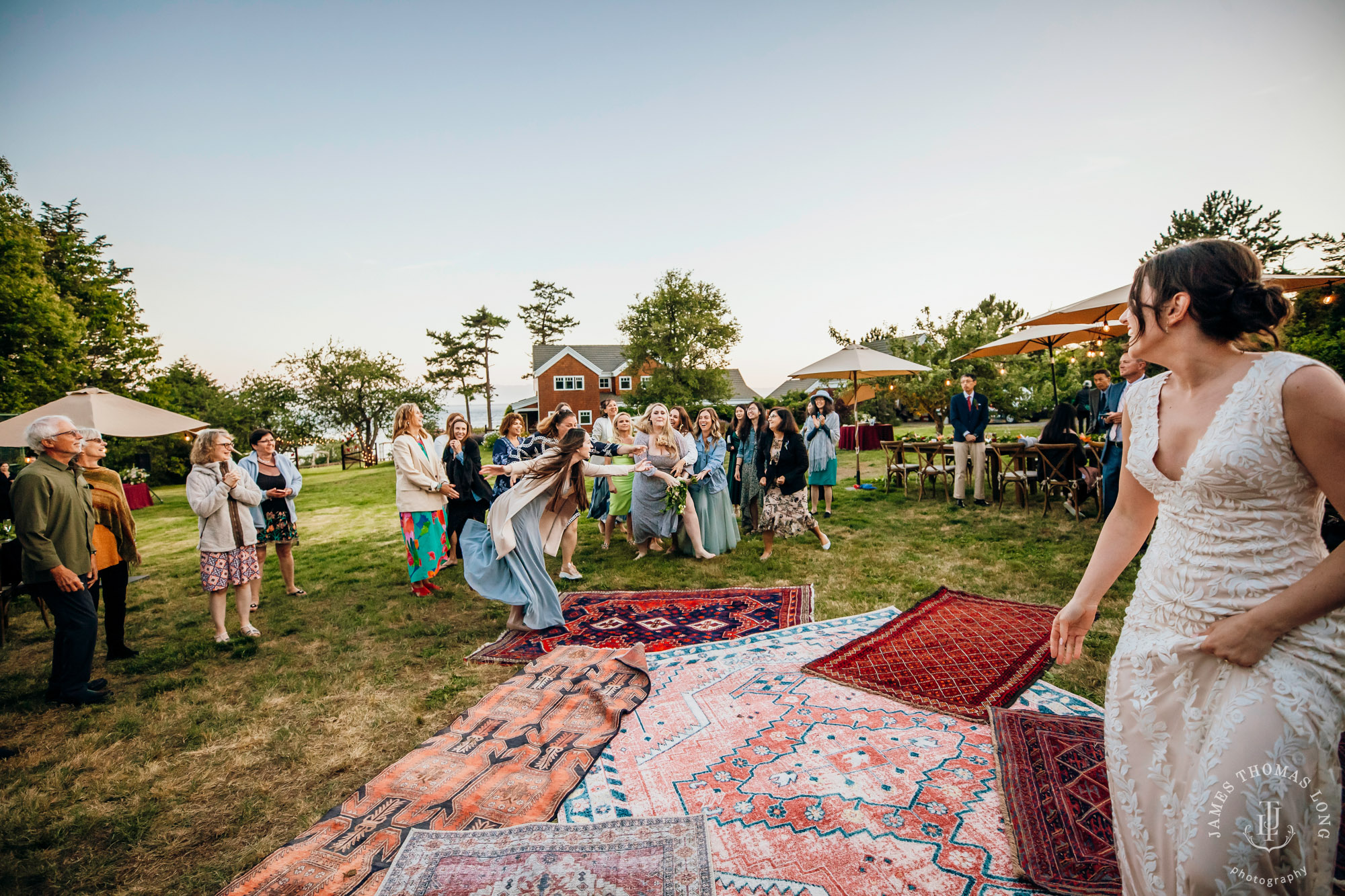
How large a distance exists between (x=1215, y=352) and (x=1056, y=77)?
1137 centimetres

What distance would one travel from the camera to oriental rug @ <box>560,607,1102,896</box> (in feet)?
7.59

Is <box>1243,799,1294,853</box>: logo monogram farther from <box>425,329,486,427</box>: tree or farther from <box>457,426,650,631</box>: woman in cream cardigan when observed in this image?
<box>425,329,486,427</box>: tree

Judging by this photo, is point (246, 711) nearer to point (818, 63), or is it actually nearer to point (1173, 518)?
point (1173, 518)

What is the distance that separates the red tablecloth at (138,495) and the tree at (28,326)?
11.9ft

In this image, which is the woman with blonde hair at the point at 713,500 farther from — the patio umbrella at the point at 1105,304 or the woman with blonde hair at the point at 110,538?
the woman with blonde hair at the point at 110,538

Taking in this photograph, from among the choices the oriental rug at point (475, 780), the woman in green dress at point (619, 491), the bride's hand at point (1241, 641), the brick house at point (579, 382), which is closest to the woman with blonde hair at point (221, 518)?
the oriental rug at point (475, 780)

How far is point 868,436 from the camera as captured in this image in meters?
23.8

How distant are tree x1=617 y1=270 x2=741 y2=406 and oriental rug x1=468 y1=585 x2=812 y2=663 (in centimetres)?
3630

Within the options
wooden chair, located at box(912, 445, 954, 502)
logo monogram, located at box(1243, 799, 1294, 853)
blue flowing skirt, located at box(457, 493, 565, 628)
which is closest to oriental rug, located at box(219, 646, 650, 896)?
blue flowing skirt, located at box(457, 493, 565, 628)

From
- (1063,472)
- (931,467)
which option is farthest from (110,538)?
(1063,472)

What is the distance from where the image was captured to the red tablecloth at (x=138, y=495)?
1969cm

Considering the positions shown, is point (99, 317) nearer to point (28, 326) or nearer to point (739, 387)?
point (28, 326)

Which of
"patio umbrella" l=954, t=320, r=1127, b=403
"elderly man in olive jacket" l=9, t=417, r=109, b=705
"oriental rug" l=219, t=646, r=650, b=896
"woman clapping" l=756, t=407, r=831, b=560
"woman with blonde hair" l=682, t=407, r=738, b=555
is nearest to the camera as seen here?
"oriental rug" l=219, t=646, r=650, b=896

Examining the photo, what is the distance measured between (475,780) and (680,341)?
137 feet
